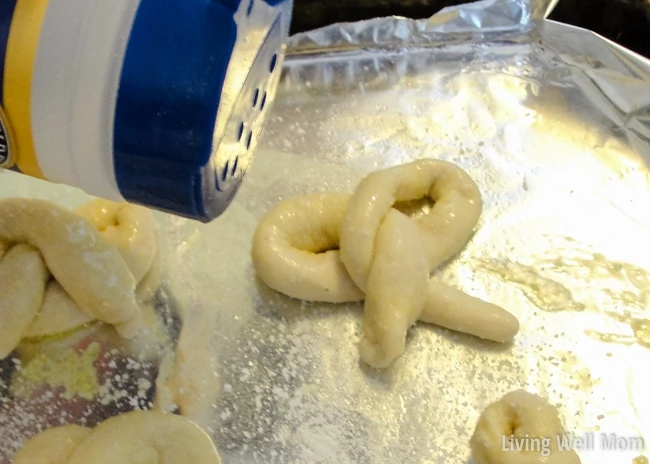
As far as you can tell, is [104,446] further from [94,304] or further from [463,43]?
[463,43]

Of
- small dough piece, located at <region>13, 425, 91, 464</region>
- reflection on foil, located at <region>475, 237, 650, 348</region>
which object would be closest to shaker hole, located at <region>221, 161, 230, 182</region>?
small dough piece, located at <region>13, 425, 91, 464</region>

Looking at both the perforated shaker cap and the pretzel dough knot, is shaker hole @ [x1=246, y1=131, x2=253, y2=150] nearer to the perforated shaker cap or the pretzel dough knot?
the perforated shaker cap

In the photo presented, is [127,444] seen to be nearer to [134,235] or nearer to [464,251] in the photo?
[134,235]

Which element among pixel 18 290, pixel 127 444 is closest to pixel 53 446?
pixel 127 444

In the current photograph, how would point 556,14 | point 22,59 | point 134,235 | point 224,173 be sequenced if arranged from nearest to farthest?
point 22,59
point 224,173
point 134,235
point 556,14

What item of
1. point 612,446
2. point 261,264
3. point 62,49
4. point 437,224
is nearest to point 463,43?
point 437,224

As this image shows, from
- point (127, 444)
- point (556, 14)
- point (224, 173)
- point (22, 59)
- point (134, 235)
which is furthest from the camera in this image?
point (556, 14)
